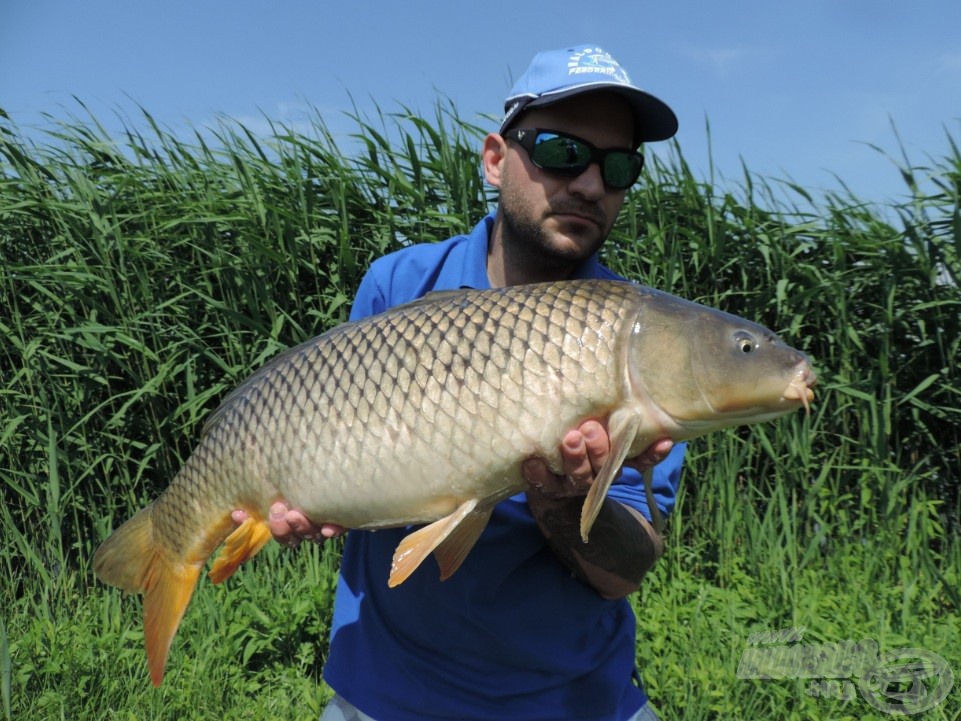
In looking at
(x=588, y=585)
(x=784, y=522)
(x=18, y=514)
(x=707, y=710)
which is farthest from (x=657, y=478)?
(x=18, y=514)

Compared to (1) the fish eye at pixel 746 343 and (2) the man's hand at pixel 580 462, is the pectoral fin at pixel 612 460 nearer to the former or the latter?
(2) the man's hand at pixel 580 462

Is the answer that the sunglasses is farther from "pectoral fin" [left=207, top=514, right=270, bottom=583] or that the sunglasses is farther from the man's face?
"pectoral fin" [left=207, top=514, right=270, bottom=583]

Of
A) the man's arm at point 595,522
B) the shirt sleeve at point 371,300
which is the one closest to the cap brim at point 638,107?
the shirt sleeve at point 371,300

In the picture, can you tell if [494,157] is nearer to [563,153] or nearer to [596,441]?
[563,153]

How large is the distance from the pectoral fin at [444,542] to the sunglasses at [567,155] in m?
0.72

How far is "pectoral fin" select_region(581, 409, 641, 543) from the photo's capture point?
4.30 ft

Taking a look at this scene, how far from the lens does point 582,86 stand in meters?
1.76

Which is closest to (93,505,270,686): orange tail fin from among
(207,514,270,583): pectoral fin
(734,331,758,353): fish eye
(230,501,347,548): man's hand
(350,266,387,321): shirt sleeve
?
(207,514,270,583): pectoral fin

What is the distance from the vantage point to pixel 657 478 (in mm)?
1831

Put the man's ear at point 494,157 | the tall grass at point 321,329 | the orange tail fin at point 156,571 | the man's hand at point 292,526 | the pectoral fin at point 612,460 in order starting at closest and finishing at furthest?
the pectoral fin at point 612,460, the man's hand at point 292,526, the orange tail fin at point 156,571, the man's ear at point 494,157, the tall grass at point 321,329

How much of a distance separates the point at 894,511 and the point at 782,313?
808 millimetres

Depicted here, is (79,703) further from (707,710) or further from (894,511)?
(894,511)

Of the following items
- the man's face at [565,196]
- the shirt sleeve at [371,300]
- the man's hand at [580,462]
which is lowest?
the man's hand at [580,462]

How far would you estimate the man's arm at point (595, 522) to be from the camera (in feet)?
4.36
